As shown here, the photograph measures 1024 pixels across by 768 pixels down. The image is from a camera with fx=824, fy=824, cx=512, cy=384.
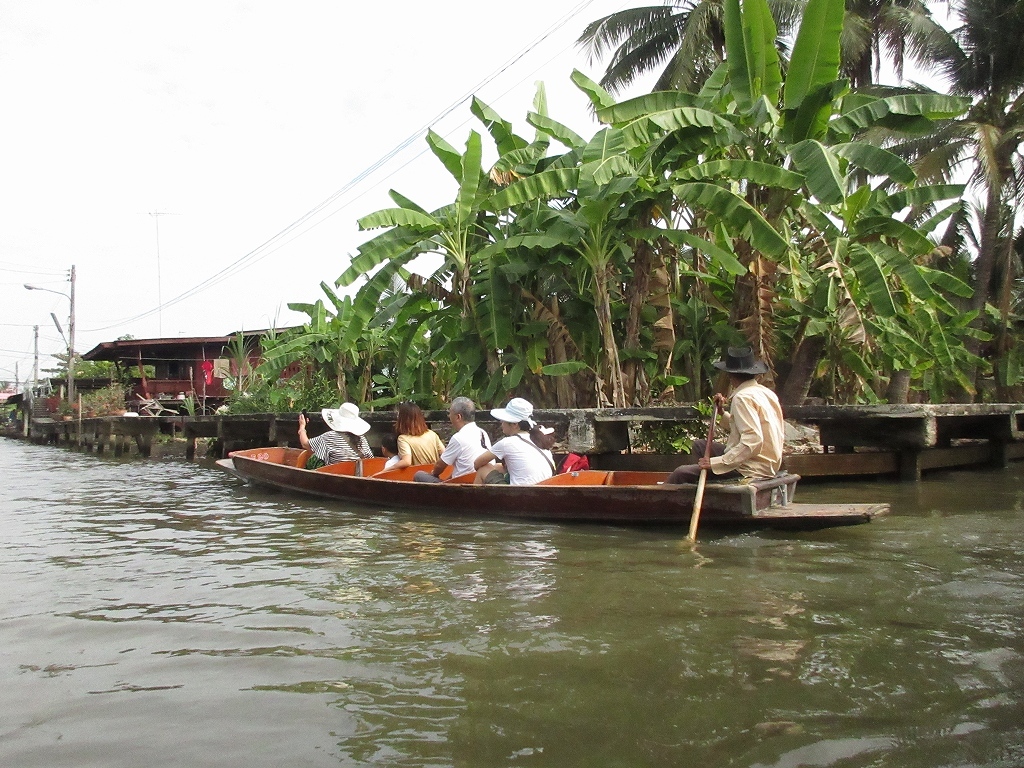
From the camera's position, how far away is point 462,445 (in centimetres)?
822

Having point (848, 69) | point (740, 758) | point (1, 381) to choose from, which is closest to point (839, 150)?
point (740, 758)

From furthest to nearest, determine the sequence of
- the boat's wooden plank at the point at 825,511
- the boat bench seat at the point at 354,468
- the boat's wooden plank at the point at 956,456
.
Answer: the boat's wooden plank at the point at 956,456
the boat bench seat at the point at 354,468
the boat's wooden plank at the point at 825,511

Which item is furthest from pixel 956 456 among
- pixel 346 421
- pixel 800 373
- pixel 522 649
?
pixel 522 649

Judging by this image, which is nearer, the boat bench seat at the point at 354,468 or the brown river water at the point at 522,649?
the brown river water at the point at 522,649

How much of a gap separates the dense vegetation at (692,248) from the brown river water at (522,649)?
12.4ft

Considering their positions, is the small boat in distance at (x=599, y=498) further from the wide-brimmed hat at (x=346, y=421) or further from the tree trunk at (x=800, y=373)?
the tree trunk at (x=800, y=373)

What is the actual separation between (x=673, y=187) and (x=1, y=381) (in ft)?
265

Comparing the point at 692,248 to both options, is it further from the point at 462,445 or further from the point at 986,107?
the point at 986,107

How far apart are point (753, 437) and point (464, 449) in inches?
120

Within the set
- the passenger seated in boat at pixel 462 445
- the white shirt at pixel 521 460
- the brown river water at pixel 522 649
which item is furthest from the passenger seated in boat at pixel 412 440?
the brown river water at pixel 522 649

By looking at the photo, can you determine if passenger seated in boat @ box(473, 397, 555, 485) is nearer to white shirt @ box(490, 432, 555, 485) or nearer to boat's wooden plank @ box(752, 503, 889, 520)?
white shirt @ box(490, 432, 555, 485)

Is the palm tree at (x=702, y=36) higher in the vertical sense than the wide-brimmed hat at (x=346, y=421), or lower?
higher

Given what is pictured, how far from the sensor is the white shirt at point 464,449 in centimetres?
823

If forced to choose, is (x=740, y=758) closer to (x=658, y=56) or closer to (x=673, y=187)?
(x=673, y=187)
